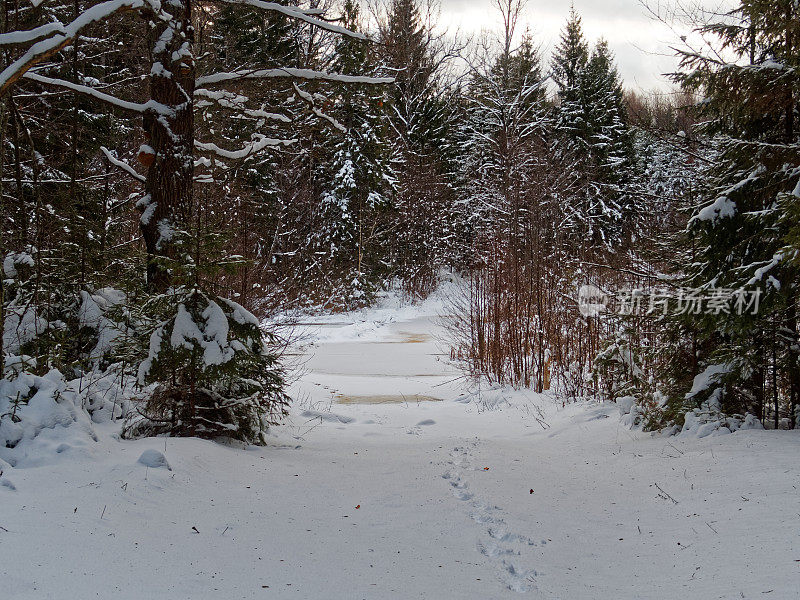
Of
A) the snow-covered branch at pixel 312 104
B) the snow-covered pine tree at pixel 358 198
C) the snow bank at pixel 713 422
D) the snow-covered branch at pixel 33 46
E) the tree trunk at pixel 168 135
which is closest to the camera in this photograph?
the snow-covered branch at pixel 33 46

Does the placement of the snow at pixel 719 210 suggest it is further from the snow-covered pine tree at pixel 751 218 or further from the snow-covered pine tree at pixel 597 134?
the snow-covered pine tree at pixel 597 134

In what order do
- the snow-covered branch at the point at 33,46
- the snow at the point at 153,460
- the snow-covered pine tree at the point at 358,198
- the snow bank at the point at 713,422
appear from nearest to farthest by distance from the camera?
the snow-covered branch at the point at 33,46 → the snow at the point at 153,460 → the snow bank at the point at 713,422 → the snow-covered pine tree at the point at 358,198

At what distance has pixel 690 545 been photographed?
9.92 ft

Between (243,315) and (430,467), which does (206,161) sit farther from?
(430,467)

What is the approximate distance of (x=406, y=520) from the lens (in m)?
3.48

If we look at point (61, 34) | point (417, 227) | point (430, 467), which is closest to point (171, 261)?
point (61, 34)

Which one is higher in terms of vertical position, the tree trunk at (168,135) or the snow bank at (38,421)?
the tree trunk at (168,135)

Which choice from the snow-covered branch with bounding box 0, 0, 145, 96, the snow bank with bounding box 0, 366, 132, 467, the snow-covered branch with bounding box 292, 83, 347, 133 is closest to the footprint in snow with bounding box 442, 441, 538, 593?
the snow bank with bounding box 0, 366, 132, 467

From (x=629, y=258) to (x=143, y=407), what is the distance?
6066 millimetres

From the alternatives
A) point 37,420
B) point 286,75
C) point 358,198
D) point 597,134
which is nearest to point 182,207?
point 286,75

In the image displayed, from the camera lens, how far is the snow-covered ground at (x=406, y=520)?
2.46 m

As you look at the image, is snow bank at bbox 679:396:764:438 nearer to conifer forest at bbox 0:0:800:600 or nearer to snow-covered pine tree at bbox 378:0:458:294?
conifer forest at bbox 0:0:800:600

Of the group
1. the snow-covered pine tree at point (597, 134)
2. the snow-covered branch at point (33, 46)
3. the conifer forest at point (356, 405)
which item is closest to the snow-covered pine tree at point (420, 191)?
the snow-covered pine tree at point (597, 134)

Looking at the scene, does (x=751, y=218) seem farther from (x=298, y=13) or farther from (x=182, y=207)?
(x=182, y=207)
